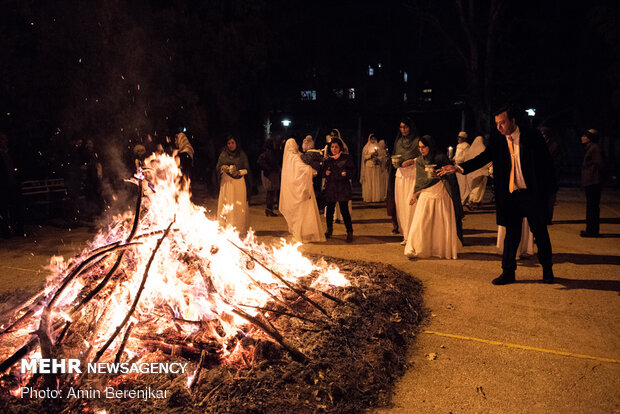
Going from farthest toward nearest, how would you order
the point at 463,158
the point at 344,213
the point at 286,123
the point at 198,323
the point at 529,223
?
1. the point at 286,123
2. the point at 463,158
3. the point at 344,213
4. the point at 529,223
5. the point at 198,323

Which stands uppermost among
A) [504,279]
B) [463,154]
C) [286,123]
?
[286,123]

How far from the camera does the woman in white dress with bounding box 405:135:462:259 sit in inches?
314

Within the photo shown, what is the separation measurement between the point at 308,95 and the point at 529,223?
30044 mm

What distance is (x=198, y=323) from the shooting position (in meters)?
4.39

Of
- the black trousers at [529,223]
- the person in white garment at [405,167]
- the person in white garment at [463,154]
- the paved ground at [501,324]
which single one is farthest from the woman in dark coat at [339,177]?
the person in white garment at [463,154]

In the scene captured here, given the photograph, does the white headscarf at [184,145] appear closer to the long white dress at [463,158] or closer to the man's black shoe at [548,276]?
the man's black shoe at [548,276]

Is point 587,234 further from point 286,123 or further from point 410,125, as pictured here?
point 286,123

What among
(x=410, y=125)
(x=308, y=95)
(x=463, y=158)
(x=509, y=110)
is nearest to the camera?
(x=509, y=110)

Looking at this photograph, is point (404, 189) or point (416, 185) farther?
point (404, 189)

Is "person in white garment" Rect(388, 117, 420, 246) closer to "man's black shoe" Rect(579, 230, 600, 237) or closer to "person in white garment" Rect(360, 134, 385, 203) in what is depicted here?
"man's black shoe" Rect(579, 230, 600, 237)

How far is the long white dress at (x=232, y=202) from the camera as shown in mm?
10273

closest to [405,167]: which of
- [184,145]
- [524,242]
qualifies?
[524,242]

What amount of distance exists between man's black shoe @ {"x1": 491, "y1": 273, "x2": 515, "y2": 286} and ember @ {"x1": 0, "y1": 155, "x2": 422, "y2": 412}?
1.32 metres

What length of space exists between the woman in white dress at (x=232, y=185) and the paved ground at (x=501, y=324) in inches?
36.2
